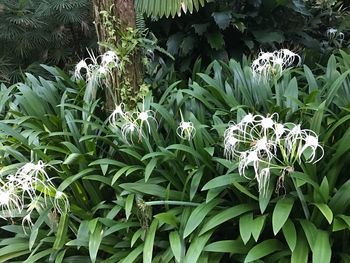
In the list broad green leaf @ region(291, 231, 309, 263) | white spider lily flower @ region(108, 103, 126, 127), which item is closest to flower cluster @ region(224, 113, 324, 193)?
broad green leaf @ region(291, 231, 309, 263)

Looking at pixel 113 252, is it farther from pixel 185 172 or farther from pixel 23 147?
pixel 23 147

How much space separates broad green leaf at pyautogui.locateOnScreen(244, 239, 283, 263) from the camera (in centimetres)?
154

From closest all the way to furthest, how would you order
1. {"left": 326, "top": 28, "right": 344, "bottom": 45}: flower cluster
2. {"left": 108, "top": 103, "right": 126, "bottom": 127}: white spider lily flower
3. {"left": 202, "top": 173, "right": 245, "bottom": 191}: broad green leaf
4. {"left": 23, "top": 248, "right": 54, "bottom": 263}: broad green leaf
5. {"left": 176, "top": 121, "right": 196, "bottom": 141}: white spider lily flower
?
{"left": 202, "top": 173, "right": 245, "bottom": 191}: broad green leaf
{"left": 23, "top": 248, "right": 54, "bottom": 263}: broad green leaf
{"left": 176, "top": 121, "right": 196, "bottom": 141}: white spider lily flower
{"left": 108, "top": 103, "right": 126, "bottom": 127}: white spider lily flower
{"left": 326, "top": 28, "right": 344, "bottom": 45}: flower cluster

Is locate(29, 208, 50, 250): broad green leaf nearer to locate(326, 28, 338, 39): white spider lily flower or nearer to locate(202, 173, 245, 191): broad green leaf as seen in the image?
locate(202, 173, 245, 191): broad green leaf

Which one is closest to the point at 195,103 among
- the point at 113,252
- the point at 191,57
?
the point at 113,252

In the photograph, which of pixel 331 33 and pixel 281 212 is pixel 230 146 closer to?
pixel 281 212

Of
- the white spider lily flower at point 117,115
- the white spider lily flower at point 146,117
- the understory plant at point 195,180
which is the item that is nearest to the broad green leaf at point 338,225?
the understory plant at point 195,180

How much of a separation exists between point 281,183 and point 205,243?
1.22ft

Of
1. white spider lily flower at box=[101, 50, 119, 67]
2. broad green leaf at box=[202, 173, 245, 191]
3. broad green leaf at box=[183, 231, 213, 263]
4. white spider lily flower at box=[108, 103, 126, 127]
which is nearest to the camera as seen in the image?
broad green leaf at box=[183, 231, 213, 263]

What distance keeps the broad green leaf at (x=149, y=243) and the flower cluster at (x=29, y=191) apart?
362 millimetres

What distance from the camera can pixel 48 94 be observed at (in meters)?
2.73

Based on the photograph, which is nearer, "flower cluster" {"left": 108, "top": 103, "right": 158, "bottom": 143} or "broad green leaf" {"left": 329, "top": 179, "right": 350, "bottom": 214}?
"broad green leaf" {"left": 329, "top": 179, "right": 350, "bottom": 214}

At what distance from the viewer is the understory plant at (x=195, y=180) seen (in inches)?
63.2

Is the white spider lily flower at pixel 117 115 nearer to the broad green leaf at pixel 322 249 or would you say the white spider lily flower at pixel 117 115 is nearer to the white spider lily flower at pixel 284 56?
the white spider lily flower at pixel 284 56
